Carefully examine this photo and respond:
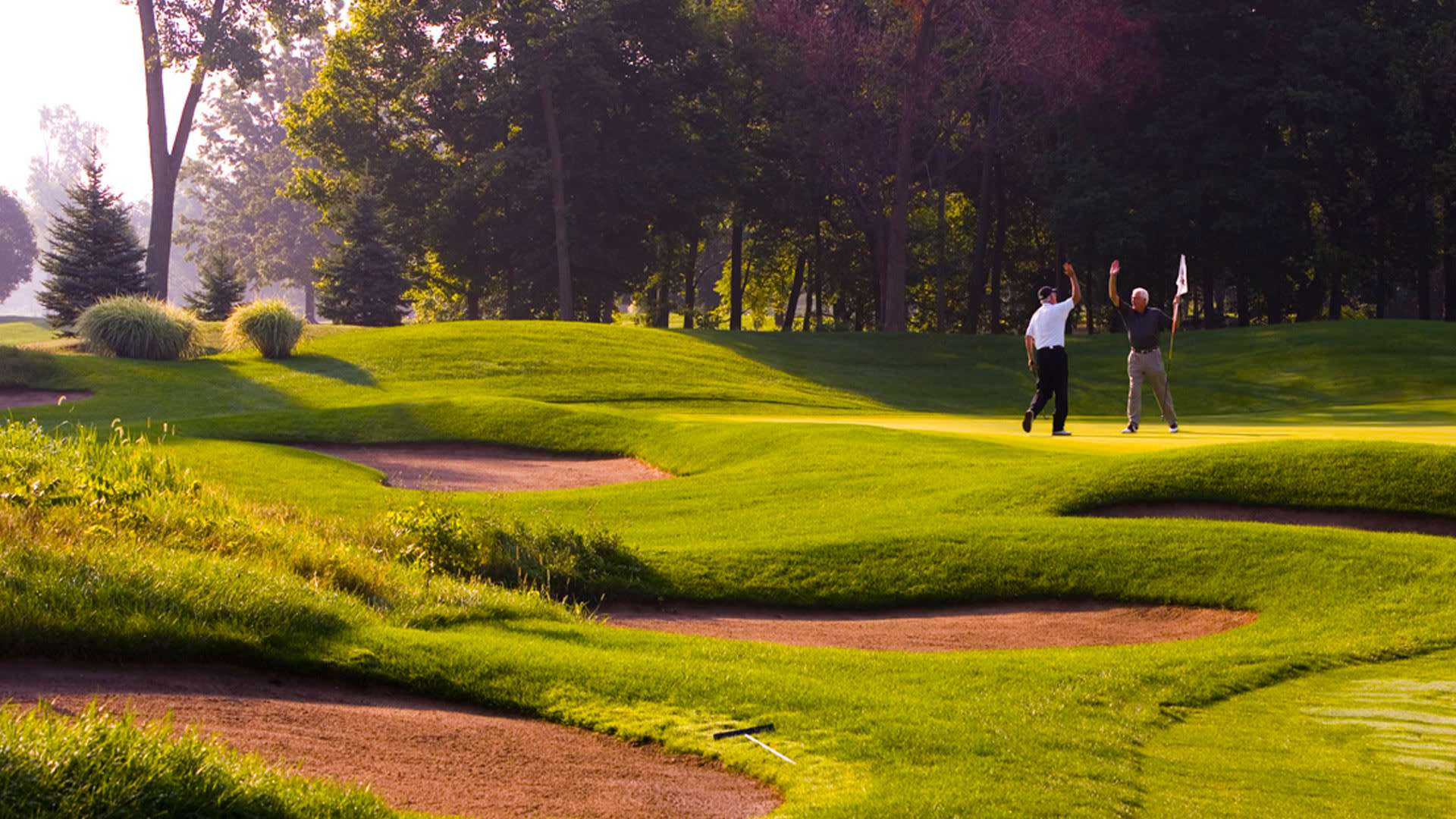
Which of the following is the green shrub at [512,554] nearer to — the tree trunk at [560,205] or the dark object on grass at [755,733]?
the dark object on grass at [755,733]

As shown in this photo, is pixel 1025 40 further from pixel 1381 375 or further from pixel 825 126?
pixel 1381 375

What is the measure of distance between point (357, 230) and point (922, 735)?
4716cm

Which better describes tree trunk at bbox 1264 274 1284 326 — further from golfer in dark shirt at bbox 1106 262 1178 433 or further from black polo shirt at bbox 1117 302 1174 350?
black polo shirt at bbox 1117 302 1174 350

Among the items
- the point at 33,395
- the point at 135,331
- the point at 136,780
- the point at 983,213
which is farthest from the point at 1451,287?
the point at 136,780

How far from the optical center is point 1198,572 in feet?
40.4

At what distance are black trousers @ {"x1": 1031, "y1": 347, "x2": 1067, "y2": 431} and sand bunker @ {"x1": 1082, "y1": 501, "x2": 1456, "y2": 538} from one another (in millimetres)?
4951

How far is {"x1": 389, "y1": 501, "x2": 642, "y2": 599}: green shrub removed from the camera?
12203mm

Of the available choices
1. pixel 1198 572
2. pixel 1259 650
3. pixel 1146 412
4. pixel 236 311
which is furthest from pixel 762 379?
pixel 1259 650

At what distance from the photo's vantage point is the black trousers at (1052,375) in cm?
1962

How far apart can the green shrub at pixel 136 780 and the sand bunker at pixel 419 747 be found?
0.77 metres

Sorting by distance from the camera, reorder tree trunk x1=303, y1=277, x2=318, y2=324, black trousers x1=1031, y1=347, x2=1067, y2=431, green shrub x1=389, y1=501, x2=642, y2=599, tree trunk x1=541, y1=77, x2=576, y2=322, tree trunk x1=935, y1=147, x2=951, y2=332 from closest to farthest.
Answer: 1. green shrub x1=389, y1=501, x2=642, y2=599
2. black trousers x1=1031, y1=347, x2=1067, y2=431
3. tree trunk x1=541, y1=77, x2=576, y2=322
4. tree trunk x1=935, y1=147, x2=951, y2=332
5. tree trunk x1=303, y1=277, x2=318, y2=324

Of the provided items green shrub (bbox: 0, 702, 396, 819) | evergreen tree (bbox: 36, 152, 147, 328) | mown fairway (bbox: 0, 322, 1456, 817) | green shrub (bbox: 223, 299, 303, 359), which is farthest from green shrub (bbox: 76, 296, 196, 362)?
green shrub (bbox: 0, 702, 396, 819)

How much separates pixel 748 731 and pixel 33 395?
26857mm

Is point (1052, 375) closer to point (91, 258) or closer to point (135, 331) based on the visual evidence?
point (135, 331)
